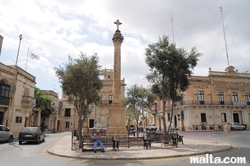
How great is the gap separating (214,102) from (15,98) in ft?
115

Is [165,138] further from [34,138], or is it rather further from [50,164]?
[34,138]

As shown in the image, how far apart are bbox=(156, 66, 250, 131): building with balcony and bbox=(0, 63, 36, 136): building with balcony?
2753cm

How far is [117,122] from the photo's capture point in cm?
1506

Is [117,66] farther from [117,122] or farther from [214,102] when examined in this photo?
[214,102]

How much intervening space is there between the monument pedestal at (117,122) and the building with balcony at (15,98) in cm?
1608

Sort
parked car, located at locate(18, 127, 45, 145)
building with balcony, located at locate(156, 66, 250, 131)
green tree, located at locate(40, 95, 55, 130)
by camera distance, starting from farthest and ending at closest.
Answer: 1. green tree, located at locate(40, 95, 55, 130)
2. building with balcony, located at locate(156, 66, 250, 131)
3. parked car, located at locate(18, 127, 45, 145)

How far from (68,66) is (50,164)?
7.10 meters

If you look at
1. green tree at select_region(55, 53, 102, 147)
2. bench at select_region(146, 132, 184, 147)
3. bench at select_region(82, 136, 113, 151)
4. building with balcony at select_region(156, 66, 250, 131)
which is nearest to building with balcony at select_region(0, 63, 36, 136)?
green tree at select_region(55, 53, 102, 147)

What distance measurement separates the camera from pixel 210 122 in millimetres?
37188

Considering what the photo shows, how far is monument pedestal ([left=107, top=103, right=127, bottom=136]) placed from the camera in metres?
15.0

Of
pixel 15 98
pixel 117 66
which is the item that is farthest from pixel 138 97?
pixel 15 98

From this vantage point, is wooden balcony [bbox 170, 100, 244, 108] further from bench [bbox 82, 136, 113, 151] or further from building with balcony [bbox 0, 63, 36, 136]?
bench [bbox 82, 136, 113, 151]

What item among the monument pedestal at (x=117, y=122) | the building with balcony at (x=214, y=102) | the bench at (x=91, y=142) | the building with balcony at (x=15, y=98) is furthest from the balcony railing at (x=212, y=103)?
the bench at (x=91, y=142)

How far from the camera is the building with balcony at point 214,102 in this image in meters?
37.0
